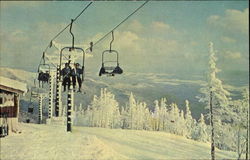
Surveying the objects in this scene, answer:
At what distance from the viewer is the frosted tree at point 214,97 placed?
4.83m

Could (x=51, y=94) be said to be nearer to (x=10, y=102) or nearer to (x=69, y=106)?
(x=69, y=106)

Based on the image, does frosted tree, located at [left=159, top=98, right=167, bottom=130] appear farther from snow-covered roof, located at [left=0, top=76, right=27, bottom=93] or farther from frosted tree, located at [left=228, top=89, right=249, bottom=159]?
snow-covered roof, located at [left=0, top=76, right=27, bottom=93]

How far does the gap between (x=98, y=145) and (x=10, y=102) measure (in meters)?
1.15

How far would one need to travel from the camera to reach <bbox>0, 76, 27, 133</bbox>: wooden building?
4707 mm

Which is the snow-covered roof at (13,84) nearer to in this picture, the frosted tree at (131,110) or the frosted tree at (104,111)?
the frosted tree at (104,111)

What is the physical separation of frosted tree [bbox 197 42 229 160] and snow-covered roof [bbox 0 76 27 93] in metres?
2.10

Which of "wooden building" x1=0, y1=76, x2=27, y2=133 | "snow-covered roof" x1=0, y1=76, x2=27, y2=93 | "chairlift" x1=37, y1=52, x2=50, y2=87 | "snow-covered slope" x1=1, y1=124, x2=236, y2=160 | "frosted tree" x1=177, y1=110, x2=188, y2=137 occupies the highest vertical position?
"chairlift" x1=37, y1=52, x2=50, y2=87

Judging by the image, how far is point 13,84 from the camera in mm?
4719

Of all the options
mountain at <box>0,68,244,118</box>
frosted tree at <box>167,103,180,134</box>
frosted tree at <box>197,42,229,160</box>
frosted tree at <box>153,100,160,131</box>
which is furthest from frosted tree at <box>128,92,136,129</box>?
frosted tree at <box>197,42,229,160</box>

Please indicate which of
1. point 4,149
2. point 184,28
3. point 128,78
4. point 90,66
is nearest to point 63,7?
point 90,66

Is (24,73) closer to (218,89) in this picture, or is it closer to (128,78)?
(128,78)

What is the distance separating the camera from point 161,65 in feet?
15.9

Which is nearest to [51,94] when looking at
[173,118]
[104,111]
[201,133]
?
[104,111]

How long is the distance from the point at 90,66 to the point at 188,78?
117cm
